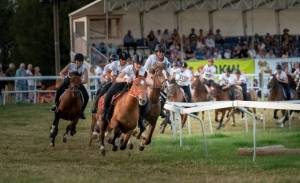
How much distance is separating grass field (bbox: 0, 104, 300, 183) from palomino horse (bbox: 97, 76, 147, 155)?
502 millimetres

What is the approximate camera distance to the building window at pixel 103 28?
161 feet

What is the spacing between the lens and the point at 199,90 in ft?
100

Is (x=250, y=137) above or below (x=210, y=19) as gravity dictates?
below

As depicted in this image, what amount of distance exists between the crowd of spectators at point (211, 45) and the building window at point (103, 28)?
1484mm

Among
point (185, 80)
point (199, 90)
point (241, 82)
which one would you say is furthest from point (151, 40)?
point (185, 80)

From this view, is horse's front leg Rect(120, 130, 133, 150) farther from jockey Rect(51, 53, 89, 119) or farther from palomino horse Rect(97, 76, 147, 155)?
jockey Rect(51, 53, 89, 119)

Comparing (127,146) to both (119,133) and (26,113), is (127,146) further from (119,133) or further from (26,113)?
(26,113)

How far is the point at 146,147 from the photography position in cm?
2033

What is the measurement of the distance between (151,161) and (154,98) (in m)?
2.22

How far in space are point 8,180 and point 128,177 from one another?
1.93 meters

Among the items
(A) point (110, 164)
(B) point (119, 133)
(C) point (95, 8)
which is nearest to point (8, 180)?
(A) point (110, 164)

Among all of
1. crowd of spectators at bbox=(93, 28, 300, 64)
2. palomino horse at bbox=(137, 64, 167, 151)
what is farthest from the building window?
palomino horse at bbox=(137, 64, 167, 151)

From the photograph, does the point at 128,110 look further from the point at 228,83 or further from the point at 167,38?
the point at 167,38

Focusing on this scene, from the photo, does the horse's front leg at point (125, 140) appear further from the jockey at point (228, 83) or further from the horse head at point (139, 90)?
the jockey at point (228, 83)
